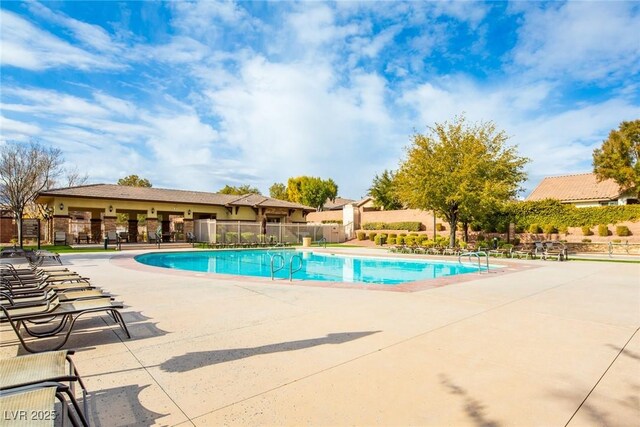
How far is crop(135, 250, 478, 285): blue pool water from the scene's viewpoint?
14.4 m

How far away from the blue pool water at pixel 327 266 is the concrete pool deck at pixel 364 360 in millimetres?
6114

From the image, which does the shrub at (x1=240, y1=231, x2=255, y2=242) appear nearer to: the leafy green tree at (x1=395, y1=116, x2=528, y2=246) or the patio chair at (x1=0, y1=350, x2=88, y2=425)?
the leafy green tree at (x1=395, y1=116, x2=528, y2=246)

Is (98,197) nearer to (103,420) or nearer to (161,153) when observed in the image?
(161,153)

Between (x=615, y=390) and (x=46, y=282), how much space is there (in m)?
9.00

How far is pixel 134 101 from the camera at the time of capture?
59.8ft

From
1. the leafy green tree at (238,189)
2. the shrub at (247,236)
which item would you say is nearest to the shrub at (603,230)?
the shrub at (247,236)

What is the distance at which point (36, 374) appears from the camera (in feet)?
8.66

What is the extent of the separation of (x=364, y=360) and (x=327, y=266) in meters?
14.3

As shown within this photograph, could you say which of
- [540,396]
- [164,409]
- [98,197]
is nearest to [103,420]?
[164,409]

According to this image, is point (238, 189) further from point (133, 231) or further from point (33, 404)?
point (33, 404)

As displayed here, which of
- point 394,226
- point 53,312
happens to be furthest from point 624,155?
point 53,312

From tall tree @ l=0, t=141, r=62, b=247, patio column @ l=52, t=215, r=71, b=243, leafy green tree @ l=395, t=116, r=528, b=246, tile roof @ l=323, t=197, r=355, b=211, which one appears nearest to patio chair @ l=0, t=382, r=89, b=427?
leafy green tree @ l=395, t=116, r=528, b=246

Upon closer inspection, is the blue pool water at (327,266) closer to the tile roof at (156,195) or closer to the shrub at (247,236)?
the shrub at (247,236)

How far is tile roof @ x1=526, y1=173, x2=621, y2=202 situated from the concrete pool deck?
30.2m
